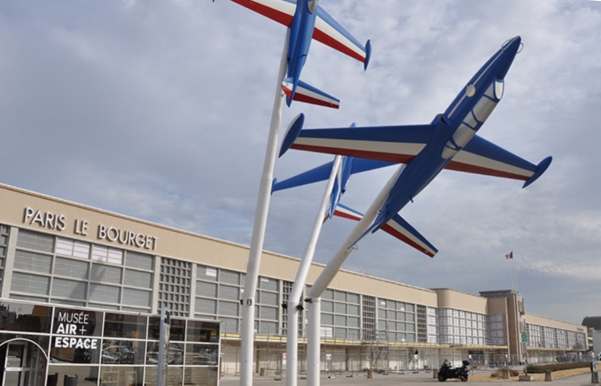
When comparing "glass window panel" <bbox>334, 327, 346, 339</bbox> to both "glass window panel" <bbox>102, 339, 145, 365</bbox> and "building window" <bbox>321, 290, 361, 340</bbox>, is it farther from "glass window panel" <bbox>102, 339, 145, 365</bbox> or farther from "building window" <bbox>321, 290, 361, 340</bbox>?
"glass window panel" <bbox>102, 339, 145, 365</bbox>

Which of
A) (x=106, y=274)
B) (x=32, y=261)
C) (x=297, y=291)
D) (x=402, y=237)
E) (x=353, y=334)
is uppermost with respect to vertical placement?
(x=32, y=261)

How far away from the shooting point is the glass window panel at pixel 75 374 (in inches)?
866

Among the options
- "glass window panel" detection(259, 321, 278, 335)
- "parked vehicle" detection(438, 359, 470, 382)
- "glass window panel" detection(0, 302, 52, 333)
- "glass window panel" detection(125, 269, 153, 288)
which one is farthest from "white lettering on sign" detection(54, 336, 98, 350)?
"glass window panel" detection(259, 321, 278, 335)

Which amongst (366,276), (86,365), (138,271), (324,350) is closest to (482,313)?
(366,276)

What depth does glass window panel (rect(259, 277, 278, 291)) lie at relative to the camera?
2044 inches

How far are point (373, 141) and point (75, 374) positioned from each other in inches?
583

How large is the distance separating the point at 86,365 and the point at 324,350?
39781 millimetres

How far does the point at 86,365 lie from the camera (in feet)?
76.0

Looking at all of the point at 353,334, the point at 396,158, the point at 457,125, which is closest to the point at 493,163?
the point at 457,125

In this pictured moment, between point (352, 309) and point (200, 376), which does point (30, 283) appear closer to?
point (200, 376)

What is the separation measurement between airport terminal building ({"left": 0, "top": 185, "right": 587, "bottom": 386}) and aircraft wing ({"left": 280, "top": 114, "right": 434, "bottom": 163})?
13178mm

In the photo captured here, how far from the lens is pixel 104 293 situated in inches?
1501

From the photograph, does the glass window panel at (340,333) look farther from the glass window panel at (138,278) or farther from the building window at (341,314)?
the glass window panel at (138,278)

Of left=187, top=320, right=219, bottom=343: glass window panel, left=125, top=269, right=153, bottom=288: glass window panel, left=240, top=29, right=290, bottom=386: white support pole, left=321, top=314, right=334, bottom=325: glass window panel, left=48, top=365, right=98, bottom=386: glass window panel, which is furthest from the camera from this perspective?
left=321, top=314, right=334, bottom=325: glass window panel
